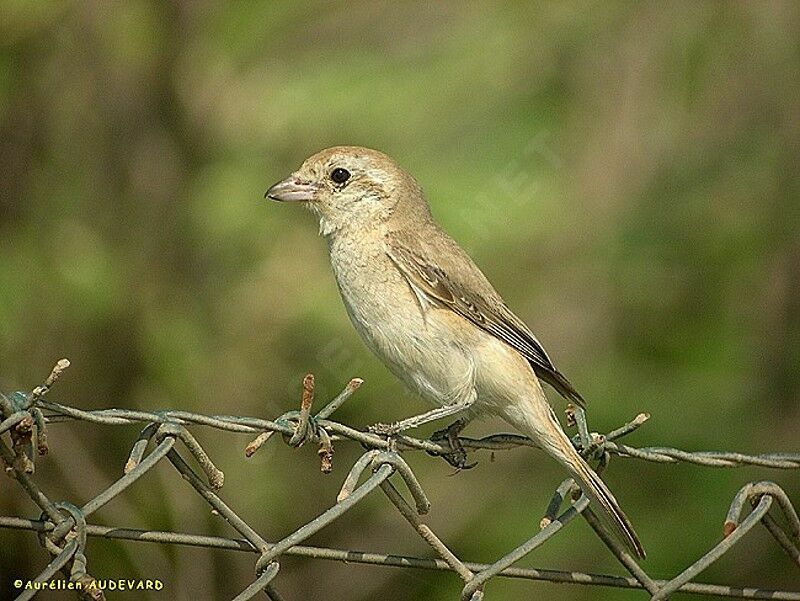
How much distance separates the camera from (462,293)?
156 inches

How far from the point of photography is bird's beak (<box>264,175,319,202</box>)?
415 cm

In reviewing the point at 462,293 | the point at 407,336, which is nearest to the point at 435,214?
the point at 462,293

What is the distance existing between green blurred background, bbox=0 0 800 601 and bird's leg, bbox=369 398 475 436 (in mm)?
1682

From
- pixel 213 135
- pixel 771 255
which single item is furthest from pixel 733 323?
pixel 213 135

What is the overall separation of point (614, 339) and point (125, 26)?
2776mm

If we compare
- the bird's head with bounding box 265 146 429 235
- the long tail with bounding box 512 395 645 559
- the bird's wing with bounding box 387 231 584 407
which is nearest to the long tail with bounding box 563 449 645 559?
the long tail with bounding box 512 395 645 559

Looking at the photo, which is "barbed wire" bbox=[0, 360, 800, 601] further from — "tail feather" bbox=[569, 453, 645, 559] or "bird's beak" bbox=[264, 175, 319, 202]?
"bird's beak" bbox=[264, 175, 319, 202]

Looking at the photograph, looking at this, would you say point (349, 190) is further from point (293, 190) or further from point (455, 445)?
point (455, 445)

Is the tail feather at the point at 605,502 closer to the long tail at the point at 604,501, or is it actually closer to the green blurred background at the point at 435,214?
the long tail at the point at 604,501

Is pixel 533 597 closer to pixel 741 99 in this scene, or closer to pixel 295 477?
pixel 295 477

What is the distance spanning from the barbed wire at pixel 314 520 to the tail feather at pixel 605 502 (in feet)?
0.64

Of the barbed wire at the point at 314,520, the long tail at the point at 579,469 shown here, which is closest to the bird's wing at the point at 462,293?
the long tail at the point at 579,469

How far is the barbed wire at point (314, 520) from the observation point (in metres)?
1.96

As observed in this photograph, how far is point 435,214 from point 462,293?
5.68 feet
